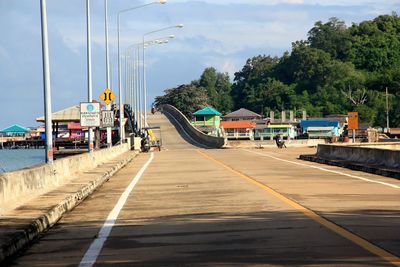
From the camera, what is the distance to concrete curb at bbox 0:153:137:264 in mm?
11632

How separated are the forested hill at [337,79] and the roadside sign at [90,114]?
119489 millimetres

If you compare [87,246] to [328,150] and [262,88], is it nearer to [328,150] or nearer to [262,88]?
[328,150]

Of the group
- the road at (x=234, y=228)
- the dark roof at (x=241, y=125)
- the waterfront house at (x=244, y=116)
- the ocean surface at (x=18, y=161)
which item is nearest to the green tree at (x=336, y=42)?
the waterfront house at (x=244, y=116)

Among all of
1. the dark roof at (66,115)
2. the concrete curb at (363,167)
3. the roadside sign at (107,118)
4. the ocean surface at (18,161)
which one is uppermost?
the dark roof at (66,115)

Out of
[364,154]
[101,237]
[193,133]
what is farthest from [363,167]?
[193,133]

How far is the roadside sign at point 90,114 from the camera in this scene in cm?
3441

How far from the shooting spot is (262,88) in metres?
186

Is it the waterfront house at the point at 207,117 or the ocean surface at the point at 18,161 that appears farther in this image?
the waterfront house at the point at 207,117

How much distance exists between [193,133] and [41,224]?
93905mm

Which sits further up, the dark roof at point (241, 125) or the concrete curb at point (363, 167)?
the dark roof at point (241, 125)

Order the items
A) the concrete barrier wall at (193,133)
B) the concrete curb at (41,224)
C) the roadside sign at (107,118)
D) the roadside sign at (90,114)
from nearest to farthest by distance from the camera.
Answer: the concrete curb at (41,224) < the roadside sign at (90,114) < the roadside sign at (107,118) < the concrete barrier wall at (193,133)

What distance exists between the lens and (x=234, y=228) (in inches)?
528

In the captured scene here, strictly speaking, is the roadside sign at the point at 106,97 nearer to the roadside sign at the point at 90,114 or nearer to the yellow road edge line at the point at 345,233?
the roadside sign at the point at 90,114

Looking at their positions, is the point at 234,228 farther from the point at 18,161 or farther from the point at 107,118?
the point at 18,161
